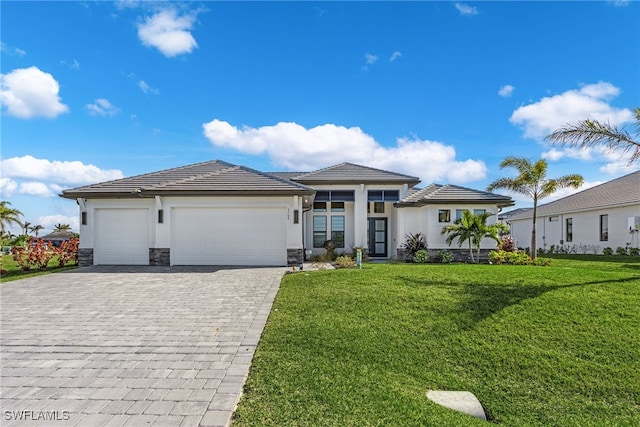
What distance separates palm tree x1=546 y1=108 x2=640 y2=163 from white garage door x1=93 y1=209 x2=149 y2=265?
50.8 ft

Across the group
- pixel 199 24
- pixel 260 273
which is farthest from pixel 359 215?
pixel 199 24

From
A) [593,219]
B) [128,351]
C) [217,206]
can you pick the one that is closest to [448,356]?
[128,351]

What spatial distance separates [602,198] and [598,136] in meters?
17.8

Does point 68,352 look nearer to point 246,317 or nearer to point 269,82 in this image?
point 246,317

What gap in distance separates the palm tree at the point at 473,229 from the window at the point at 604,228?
36.6 ft

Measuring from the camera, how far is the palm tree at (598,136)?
9523mm

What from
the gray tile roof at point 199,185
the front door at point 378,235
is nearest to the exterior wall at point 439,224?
the front door at point 378,235

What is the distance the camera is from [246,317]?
7027 mm

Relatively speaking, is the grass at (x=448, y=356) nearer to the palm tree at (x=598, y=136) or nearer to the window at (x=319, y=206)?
the palm tree at (x=598, y=136)

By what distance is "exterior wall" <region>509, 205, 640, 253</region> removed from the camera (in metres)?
20.8

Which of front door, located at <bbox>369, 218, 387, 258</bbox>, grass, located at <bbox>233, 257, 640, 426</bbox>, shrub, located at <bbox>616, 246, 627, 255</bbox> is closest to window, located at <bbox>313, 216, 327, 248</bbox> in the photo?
front door, located at <bbox>369, 218, 387, 258</bbox>

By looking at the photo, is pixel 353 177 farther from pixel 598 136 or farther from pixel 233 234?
pixel 598 136

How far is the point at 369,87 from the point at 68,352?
44.9ft

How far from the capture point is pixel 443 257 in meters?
16.8
